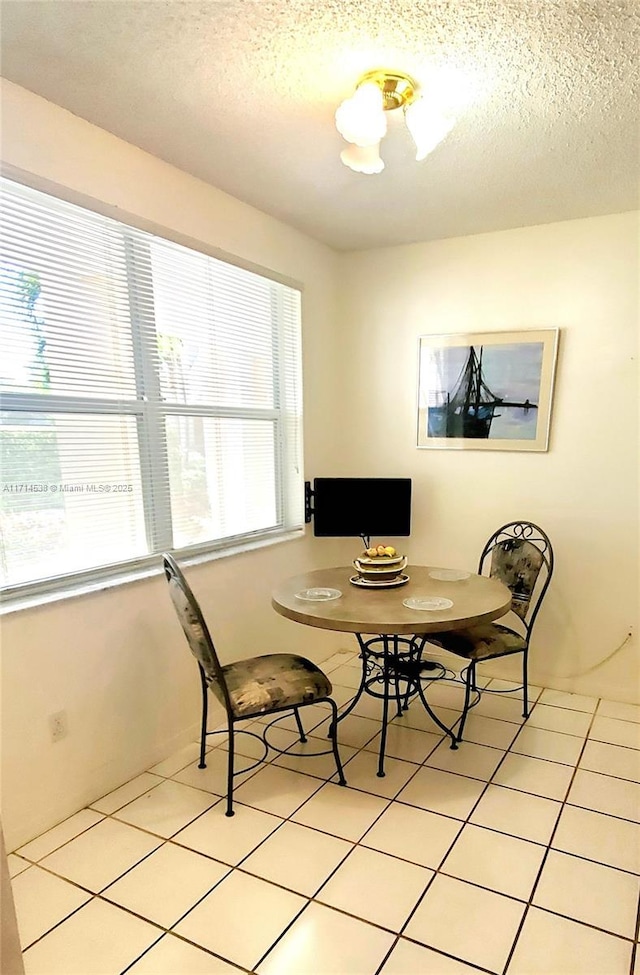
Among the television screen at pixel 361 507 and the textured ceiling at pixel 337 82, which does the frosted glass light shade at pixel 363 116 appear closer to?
the textured ceiling at pixel 337 82

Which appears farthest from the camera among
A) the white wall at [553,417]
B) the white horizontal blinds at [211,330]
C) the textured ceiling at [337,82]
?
the white wall at [553,417]

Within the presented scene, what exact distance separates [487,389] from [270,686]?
6.67 feet

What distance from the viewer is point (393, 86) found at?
1712 millimetres

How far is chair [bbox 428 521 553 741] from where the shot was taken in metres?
2.61

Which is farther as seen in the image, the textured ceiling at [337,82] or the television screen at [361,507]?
the television screen at [361,507]

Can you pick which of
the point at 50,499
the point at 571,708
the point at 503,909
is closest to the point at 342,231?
the point at 50,499

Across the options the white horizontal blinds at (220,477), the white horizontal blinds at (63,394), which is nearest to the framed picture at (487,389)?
the white horizontal blinds at (220,477)

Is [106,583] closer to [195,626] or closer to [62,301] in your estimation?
[195,626]

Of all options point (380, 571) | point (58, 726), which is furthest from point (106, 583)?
point (380, 571)

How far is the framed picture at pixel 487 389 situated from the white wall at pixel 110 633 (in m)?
1.06

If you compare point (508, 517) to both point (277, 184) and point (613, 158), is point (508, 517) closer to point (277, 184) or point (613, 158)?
point (613, 158)

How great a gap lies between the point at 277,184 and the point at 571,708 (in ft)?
9.73

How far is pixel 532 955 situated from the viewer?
1.51m

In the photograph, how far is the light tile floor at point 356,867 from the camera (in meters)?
1.52
